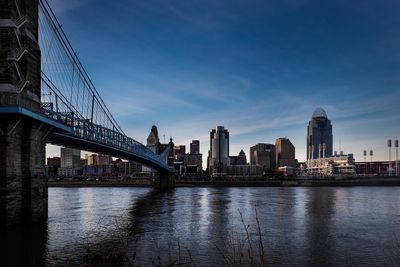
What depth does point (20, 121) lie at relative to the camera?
122 ft

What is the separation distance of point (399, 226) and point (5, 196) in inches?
1494

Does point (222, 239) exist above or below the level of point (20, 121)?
below

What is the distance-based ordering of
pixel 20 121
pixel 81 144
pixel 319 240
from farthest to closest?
pixel 81 144, pixel 20 121, pixel 319 240

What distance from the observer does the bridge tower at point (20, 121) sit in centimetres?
3553

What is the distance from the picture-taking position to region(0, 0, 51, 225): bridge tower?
3553 cm

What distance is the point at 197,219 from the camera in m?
48.4

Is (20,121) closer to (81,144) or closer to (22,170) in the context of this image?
(22,170)

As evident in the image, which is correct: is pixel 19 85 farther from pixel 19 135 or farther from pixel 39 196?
pixel 39 196

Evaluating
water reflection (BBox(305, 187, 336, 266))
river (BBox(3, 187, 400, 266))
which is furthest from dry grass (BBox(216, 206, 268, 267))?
water reflection (BBox(305, 187, 336, 266))

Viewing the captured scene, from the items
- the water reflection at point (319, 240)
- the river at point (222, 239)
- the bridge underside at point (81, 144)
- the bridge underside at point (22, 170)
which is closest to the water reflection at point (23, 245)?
the river at point (222, 239)

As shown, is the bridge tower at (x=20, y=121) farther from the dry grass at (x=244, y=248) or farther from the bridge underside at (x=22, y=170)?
the dry grass at (x=244, y=248)

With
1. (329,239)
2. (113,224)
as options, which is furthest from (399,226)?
(113,224)

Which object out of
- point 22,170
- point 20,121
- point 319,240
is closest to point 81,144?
point 22,170

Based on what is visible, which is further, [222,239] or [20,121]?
[20,121]
